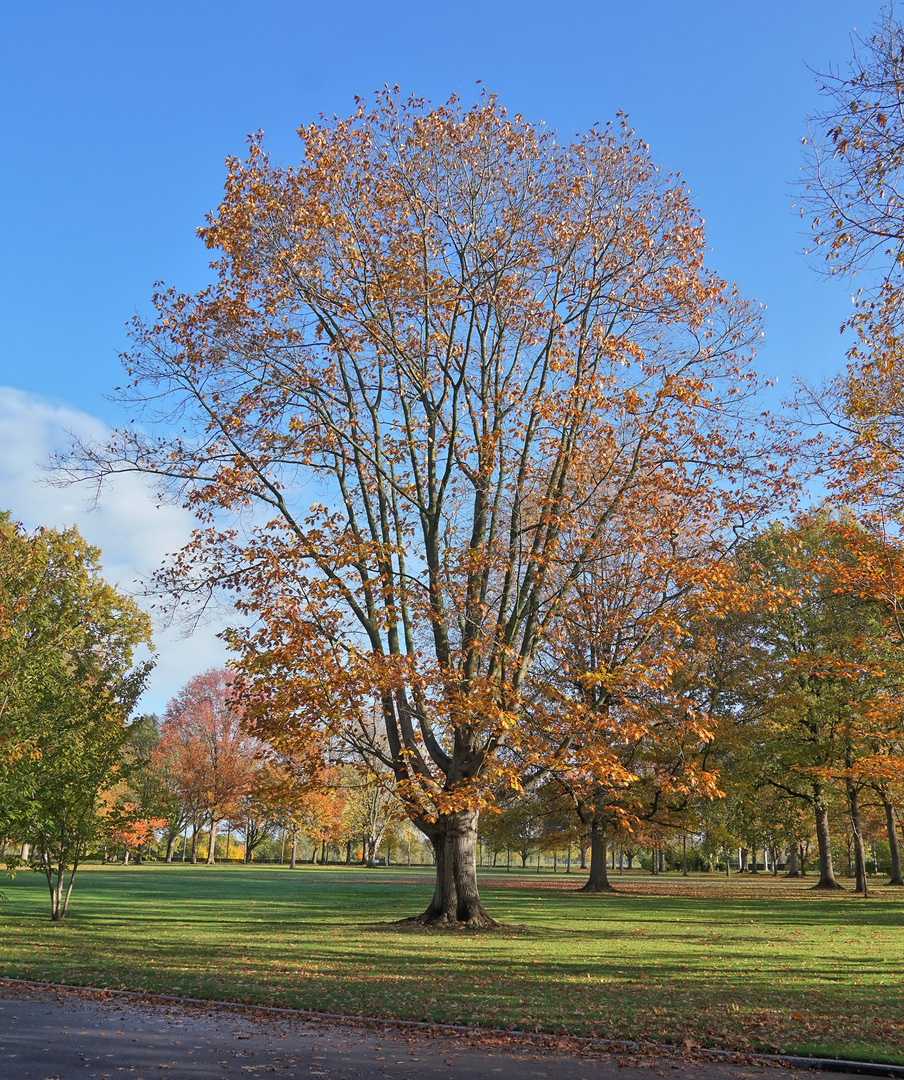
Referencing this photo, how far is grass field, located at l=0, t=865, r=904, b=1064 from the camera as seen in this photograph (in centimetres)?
828

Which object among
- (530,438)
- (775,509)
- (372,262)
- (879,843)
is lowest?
(879,843)

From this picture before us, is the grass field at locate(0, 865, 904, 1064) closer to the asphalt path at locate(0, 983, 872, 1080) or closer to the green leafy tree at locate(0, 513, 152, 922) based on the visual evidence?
the asphalt path at locate(0, 983, 872, 1080)

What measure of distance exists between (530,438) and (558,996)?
11514 millimetres

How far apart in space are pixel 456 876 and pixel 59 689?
9257 millimetres

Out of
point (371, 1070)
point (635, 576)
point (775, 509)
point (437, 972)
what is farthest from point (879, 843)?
point (371, 1070)

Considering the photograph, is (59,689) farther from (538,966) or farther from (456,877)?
(538,966)

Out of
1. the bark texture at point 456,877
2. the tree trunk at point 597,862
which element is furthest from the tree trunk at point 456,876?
the tree trunk at point 597,862

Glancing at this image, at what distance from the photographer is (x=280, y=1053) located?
22.7 ft

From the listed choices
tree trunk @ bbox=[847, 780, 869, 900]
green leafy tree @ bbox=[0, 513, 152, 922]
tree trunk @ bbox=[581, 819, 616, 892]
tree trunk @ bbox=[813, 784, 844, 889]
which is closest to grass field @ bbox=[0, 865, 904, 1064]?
green leafy tree @ bbox=[0, 513, 152, 922]

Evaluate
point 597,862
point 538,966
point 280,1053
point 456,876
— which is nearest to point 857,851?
point 597,862

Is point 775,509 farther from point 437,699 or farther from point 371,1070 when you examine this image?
point 371,1070

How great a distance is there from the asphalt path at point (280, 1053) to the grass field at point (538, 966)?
67 cm

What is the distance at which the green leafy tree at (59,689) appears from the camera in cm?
1525

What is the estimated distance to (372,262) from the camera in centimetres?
1680
